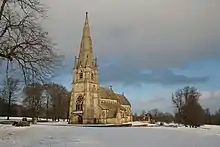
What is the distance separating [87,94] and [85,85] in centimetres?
259

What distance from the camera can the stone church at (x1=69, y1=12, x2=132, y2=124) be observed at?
89375 millimetres

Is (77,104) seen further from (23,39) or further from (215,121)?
(23,39)

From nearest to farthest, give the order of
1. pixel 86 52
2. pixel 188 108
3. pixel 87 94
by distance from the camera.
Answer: pixel 188 108, pixel 87 94, pixel 86 52

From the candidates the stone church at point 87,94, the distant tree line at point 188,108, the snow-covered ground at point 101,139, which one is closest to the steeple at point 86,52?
the stone church at point 87,94

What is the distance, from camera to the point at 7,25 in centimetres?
1933

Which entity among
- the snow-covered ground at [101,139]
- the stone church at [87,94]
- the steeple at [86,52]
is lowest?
the snow-covered ground at [101,139]

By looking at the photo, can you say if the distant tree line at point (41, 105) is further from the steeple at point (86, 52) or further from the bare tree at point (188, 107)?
the bare tree at point (188, 107)

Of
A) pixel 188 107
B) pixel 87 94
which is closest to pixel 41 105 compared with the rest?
pixel 87 94

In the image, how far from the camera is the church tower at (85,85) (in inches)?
3521

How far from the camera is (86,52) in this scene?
93.2m

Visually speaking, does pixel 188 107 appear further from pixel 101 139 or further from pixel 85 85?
pixel 101 139

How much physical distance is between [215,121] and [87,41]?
156ft

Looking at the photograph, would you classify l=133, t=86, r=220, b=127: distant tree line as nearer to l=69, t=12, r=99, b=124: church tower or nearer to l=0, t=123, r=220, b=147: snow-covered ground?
l=69, t=12, r=99, b=124: church tower

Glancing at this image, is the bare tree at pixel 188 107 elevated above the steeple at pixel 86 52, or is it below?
below
